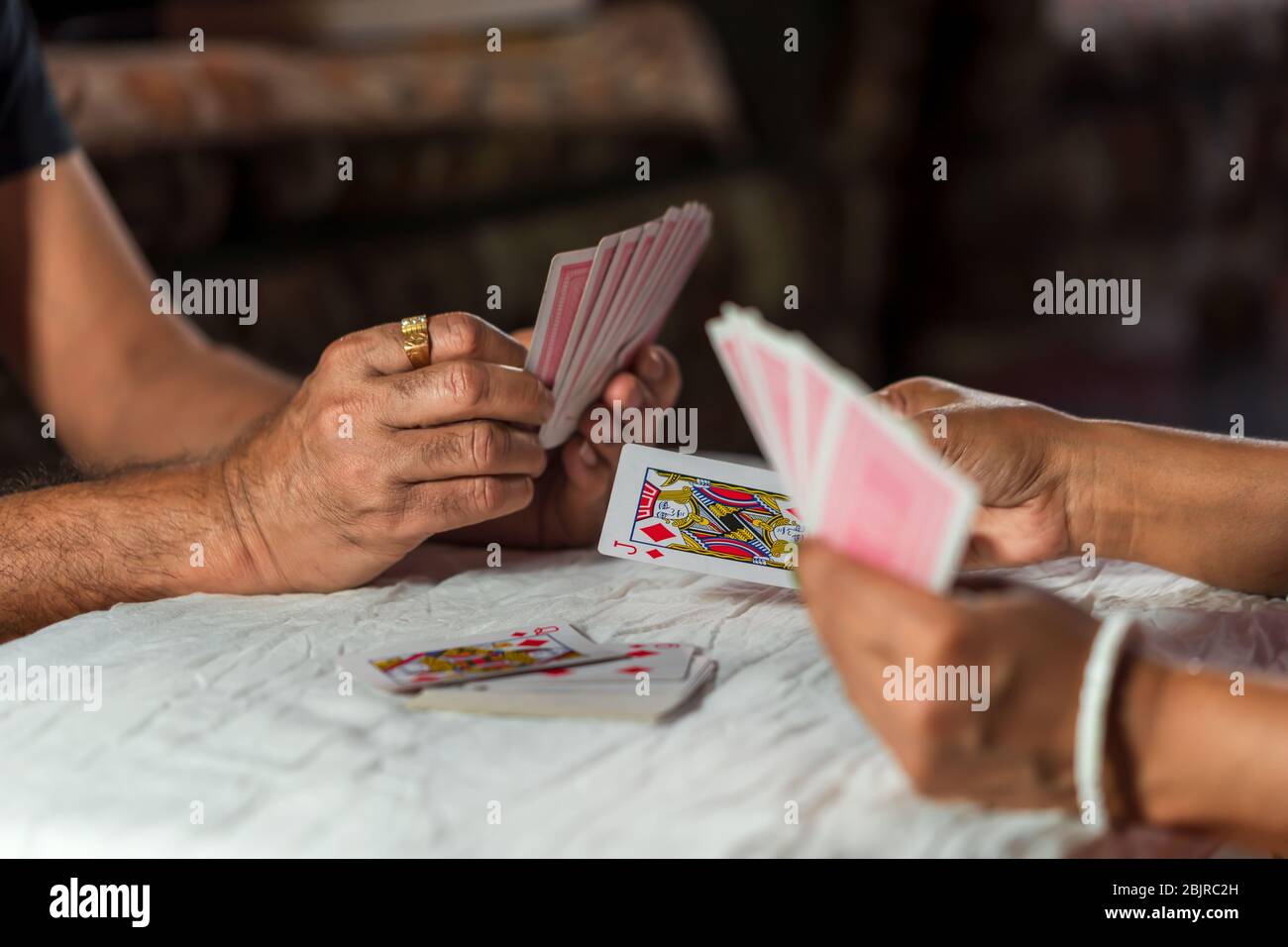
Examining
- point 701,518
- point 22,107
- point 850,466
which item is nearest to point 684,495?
point 701,518

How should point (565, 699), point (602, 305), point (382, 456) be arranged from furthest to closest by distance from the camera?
1. point (602, 305)
2. point (382, 456)
3. point (565, 699)

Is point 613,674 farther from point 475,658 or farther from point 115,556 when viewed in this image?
point 115,556

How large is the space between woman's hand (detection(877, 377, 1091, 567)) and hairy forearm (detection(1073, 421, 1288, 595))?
0.01m

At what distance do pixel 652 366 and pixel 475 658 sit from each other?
0.50 m

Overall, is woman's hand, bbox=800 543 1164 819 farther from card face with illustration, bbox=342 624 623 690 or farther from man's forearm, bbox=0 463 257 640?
man's forearm, bbox=0 463 257 640

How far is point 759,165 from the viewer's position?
3516mm

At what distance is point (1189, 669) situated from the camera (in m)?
0.74

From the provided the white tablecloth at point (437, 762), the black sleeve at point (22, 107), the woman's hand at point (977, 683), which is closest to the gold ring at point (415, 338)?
the white tablecloth at point (437, 762)

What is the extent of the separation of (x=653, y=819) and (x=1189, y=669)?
319 mm

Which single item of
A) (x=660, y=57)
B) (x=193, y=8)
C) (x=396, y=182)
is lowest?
(x=396, y=182)

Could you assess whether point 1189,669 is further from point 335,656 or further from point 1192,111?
point 1192,111
